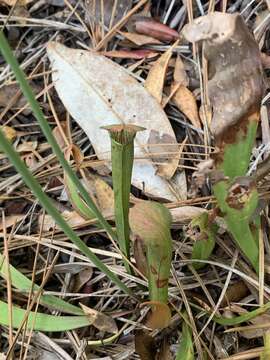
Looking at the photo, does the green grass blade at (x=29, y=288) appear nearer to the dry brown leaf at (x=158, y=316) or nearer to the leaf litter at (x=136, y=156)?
the leaf litter at (x=136, y=156)

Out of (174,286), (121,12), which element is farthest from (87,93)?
(174,286)

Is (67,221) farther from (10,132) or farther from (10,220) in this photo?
(10,132)

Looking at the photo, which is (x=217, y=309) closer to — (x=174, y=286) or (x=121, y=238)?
(x=174, y=286)

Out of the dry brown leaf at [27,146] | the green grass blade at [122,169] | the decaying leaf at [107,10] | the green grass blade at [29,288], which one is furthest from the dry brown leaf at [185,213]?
the decaying leaf at [107,10]

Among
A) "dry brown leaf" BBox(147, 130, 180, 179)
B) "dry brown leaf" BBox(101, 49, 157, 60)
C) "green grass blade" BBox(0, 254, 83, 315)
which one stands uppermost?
"dry brown leaf" BBox(101, 49, 157, 60)

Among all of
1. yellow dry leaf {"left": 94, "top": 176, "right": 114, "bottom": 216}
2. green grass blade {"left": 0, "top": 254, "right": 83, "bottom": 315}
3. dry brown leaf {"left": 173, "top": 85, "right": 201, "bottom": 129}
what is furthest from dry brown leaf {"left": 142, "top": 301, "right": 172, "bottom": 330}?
dry brown leaf {"left": 173, "top": 85, "right": 201, "bottom": 129}

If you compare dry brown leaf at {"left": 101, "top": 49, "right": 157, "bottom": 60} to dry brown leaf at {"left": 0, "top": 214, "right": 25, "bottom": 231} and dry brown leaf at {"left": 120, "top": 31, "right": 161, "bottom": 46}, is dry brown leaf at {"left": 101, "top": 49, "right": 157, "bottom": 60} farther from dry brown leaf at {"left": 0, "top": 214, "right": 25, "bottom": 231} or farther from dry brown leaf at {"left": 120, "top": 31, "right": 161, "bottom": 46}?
dry brown leaf at {"left": 0, "top": 214, "right": 25, "bottom": 231}

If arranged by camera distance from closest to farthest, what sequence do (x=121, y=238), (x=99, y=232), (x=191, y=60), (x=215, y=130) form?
1. (x=215, y=130)
2. (x=121, y=238)
3. (x=99, y=232)
4. (x=191, y=60)
